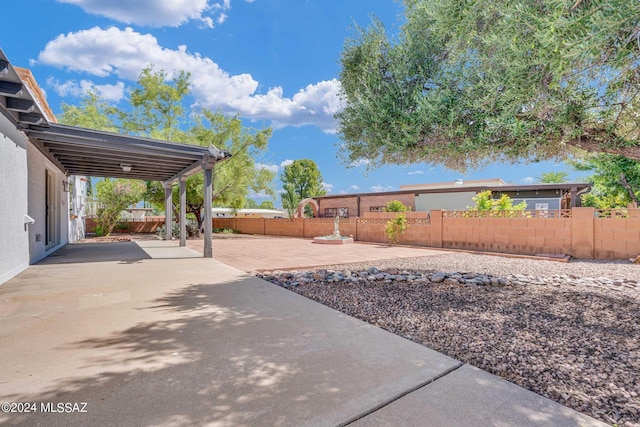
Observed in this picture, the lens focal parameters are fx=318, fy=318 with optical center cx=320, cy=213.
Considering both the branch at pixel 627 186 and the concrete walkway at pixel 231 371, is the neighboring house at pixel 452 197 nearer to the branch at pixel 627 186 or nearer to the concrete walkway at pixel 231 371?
the branch at pixel 627 186

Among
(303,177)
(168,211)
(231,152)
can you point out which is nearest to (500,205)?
(231,152)

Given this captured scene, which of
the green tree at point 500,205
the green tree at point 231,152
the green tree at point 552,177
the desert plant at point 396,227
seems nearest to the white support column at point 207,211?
the desert plant at point 396,227

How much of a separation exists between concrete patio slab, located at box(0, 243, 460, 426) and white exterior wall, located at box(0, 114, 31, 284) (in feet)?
5.27

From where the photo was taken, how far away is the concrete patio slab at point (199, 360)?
1983mm

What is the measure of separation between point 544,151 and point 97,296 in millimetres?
7793

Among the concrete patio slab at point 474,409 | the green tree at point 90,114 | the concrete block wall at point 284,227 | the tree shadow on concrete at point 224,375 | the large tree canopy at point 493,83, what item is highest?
the green tree at point 90,114

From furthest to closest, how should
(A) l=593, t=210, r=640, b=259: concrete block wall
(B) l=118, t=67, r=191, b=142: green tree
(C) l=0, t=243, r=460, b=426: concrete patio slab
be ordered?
(B) l=118, t=67, r=191, b=142: green tree < (A) l=593, t=210, r=640, b=259: concrete block wall < (C) l=0, t=243, r=460, b=426: concrete patio slab

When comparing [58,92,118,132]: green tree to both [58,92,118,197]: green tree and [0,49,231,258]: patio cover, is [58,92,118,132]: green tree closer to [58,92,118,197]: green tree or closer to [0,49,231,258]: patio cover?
[58,92,118,197]: green tree

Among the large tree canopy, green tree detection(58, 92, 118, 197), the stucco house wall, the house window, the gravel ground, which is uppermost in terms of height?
green tree detection(58, 92, 118, 197)

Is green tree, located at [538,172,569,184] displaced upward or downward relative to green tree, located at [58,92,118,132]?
downward

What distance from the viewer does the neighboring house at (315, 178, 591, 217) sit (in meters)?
17.5

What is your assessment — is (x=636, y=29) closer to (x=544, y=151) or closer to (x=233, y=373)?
(x=544, y=151)

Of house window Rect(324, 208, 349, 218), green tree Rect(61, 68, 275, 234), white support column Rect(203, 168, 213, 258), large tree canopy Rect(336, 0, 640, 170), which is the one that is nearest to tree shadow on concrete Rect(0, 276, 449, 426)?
large tree canopy Rect(336, 0, 640, 170)

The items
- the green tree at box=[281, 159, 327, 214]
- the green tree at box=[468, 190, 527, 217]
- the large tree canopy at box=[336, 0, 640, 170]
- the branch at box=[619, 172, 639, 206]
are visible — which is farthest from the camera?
the green tree at box=[281, 159, 327, 214]
